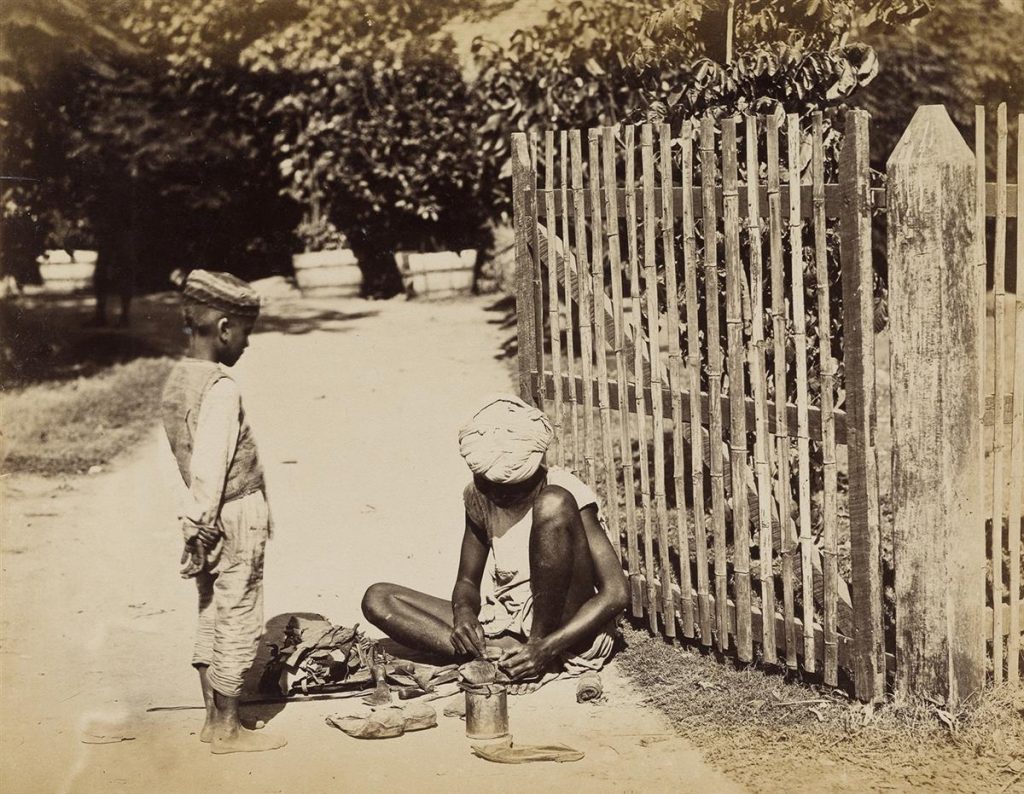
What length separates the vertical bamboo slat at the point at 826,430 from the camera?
4.53 m

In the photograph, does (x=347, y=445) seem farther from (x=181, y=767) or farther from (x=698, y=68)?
(x=181, y=767)

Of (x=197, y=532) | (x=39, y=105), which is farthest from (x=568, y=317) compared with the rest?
(x=39, y=105)

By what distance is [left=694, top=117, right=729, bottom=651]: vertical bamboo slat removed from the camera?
5102 millimetres

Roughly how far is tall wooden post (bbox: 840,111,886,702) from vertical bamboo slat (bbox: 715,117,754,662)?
0.59 m

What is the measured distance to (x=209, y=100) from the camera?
16.5 m

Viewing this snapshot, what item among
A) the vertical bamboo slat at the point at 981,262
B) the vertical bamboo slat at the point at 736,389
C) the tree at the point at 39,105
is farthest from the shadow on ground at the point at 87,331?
the vertical bamboo slat at the point at 981,262

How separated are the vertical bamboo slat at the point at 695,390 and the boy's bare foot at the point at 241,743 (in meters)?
1.86

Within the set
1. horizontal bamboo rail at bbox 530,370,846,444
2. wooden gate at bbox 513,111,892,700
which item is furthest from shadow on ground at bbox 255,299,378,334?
wooden gate at bbox 513,111,892,700

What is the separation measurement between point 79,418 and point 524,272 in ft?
19.8

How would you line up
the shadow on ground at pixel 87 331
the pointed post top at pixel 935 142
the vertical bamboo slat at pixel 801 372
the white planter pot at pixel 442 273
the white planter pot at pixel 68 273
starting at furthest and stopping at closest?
the white planter pot at pixel 68 273 → the white planter pot at pixel 442 273 → the shadow on ground at pixel 87 331 → the vertical bamboo slat at pixel 801 372 → the pointed post top at pixel 935 142

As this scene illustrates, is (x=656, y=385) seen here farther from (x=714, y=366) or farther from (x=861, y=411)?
(x=861, y=411)

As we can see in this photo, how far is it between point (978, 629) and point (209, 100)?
14.2 meters

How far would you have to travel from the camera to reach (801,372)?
4676mm

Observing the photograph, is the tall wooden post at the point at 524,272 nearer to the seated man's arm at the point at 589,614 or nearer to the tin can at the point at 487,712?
the seated man's arm at the point at 589,614
